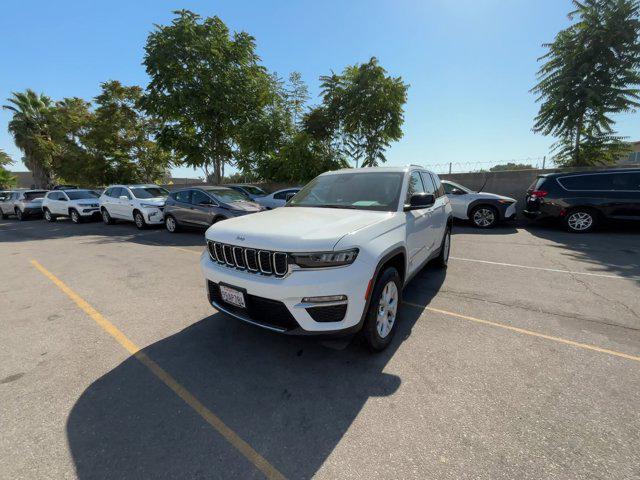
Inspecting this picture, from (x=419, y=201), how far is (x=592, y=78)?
13.3 m

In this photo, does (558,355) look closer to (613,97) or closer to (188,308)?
(188,308)

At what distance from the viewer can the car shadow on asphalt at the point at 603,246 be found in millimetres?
5770

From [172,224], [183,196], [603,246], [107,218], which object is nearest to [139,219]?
[172,224]

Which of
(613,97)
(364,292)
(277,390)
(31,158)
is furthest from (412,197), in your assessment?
(31,158)

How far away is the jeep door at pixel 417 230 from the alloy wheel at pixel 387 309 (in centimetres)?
56

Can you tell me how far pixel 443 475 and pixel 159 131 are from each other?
738 inches

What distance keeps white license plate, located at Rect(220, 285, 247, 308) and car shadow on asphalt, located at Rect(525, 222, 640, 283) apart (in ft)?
19.7

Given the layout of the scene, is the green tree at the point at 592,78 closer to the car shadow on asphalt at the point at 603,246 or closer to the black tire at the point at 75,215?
the car shadow on asphalt at the point at 603,246

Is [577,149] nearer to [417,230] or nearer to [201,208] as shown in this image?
[417,230]

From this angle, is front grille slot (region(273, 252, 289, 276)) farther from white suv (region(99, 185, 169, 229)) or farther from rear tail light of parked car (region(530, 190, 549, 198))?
white suv (region(99, 185, 169, 229))

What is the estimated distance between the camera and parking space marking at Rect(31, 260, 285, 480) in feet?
6.35

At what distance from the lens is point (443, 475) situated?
183 centimetres

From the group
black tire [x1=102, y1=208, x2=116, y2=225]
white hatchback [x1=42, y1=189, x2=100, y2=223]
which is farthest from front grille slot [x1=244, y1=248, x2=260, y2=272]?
white hatchback [x1=42, y1=189, x2=100, y2=223]

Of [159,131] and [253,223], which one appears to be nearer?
[253,223]
